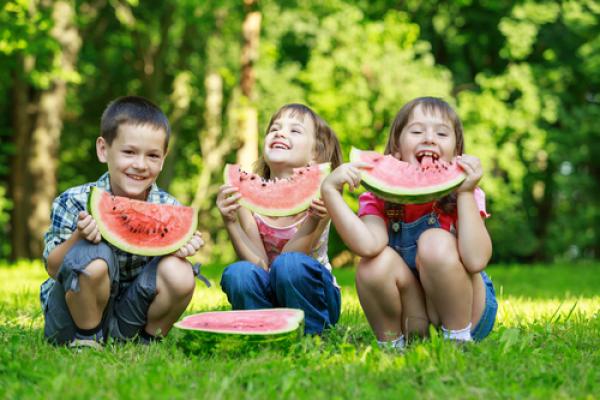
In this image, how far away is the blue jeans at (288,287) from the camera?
3.62 metres

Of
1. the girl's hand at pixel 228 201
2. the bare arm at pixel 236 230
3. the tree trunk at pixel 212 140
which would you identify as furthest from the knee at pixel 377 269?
the tree trunk at pixel 212 140

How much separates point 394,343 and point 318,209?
80 centimetres

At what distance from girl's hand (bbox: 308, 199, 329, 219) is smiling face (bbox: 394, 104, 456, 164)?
486 millimetres

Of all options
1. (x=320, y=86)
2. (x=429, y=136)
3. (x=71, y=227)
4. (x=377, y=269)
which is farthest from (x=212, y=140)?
(x=377, y=269)

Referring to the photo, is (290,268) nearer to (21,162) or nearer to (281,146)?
(281,146)

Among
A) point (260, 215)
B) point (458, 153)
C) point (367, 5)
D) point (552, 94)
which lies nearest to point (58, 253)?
point (260, 215)

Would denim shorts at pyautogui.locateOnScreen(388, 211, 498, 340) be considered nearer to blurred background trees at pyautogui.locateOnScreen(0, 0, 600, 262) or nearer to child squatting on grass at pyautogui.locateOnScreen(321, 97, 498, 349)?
child squatting on grass at pyautogui.locateOnScreen(321, 97, 498, 349)

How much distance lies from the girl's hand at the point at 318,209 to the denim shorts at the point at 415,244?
1.15 ft

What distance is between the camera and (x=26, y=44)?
8.99 m

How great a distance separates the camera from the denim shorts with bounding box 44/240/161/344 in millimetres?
3381

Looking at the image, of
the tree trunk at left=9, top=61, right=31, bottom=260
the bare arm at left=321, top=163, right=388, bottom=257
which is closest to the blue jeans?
the bare arm at left=321, top=163, right=388, bottom=257

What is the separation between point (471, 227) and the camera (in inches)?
129

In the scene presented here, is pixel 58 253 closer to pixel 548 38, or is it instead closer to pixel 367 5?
pixel 367 5

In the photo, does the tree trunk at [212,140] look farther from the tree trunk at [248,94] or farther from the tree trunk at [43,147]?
the tree trunk at [43,147]
